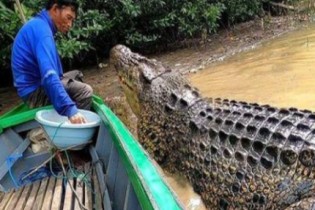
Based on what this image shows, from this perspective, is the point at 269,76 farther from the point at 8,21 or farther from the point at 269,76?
the point at 8,21

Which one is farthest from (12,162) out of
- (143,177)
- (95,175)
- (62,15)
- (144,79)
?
(143,177)

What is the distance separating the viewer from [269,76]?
291 inches

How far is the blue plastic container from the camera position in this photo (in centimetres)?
364

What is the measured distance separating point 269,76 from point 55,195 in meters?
4.82

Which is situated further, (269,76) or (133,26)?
(133,26)

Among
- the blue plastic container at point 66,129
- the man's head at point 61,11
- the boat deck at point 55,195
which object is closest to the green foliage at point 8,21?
the man's head at point 61,11

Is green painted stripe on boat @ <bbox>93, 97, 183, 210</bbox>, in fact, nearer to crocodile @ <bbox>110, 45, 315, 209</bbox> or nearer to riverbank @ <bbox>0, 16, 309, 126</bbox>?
crocodile @ <bbox>110, 45, 315, 209</bbox>

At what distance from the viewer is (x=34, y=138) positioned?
163 inches

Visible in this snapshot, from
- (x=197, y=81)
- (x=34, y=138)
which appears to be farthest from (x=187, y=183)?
(x=197, y=81)

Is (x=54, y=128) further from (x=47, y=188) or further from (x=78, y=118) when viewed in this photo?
(x=47, y=188)

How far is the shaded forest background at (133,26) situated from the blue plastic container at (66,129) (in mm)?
3443

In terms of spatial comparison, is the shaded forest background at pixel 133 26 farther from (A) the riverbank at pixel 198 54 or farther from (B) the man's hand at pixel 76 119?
(B) the man's hand at pixel 76 119

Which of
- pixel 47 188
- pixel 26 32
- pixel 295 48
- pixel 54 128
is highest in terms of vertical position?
pixel 26 32

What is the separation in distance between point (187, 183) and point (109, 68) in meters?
5.59
